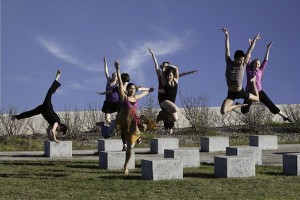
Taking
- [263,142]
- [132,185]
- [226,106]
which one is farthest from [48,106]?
[263,142]

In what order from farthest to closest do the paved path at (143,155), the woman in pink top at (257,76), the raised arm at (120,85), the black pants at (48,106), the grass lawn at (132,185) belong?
1. the paved path at (143,155)
2. the black pants at (48,106)
3. the woman in pink top at (257,76)
4. the raised arm at (120,85)
5. the grass lawn at (132,185)

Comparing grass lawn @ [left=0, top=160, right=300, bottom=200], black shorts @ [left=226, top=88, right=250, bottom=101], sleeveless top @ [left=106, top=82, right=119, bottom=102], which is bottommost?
grass lawn @ [left=0, top=160, right=300, bottom=200]

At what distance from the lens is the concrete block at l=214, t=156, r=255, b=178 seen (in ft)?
38.8

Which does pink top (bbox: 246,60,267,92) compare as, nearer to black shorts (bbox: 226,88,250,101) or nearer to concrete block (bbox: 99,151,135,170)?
black shorts (bbox: 226,88,250,101)

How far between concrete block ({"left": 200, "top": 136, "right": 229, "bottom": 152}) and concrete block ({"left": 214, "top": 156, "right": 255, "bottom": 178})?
7.39m

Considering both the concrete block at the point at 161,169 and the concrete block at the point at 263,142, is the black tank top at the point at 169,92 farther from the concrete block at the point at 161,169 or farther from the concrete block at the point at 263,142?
the concrete block at the point at 263,142

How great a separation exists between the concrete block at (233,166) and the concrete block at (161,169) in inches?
38.3

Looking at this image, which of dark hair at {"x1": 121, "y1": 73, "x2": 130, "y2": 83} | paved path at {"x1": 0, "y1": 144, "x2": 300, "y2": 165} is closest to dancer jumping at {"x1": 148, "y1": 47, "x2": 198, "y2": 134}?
dark hair at {"x1": 121, "y1": 73, "x2": 130, "y2": 83}

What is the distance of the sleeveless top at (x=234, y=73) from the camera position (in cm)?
1267

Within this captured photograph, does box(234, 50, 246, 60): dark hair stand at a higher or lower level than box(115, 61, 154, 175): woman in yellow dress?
higher

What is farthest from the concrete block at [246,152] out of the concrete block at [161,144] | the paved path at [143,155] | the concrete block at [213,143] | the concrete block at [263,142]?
the concrete block at [263,142]

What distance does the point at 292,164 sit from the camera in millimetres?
12500

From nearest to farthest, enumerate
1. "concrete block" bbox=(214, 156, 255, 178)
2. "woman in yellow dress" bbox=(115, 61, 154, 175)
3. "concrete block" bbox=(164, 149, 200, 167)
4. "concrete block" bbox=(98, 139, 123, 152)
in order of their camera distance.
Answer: "concrete block" bbox=(214, 156, 255, 178) < "woman in yellow dress" bbox=(115, 61, 154, 175) < "concrete block" bbox=(164, 149, 200, 167) < "concrete block" bbox=(98, 139, 123, 152)

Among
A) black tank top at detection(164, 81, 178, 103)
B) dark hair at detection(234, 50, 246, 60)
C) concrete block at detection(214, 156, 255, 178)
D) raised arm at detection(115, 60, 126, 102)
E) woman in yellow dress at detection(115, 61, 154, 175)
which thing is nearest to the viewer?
raised arm at detection(115, 60, 126, 102)
